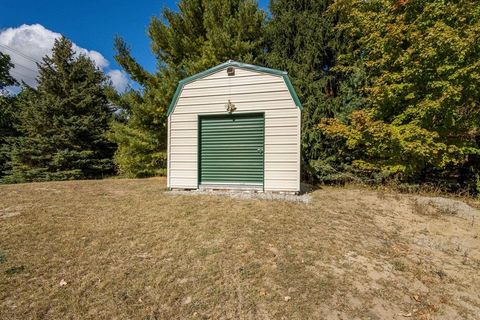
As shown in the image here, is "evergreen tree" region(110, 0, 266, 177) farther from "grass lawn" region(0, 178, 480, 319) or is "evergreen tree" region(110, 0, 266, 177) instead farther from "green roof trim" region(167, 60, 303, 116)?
"grass lawn" region(0, 178, 480, 319)

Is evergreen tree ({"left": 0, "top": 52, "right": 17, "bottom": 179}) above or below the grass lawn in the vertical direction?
above

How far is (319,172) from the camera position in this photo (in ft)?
27.1

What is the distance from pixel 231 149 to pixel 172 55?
7.39 meters

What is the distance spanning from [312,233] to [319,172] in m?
4.81

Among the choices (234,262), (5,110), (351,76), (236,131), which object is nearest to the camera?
(234,262)

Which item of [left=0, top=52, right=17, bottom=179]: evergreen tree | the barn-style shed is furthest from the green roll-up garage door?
[left=0, top=52, right=17, bottom=179]: evergreen tree

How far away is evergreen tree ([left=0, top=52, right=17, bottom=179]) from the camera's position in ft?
49.8

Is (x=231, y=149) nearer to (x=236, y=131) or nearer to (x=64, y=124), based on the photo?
(x=236, y=131)

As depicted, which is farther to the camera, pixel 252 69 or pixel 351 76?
pixel 351 76

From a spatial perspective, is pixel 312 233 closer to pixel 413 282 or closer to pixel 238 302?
pixel 413 282

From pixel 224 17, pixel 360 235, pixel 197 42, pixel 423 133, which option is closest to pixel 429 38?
pixel 423 133

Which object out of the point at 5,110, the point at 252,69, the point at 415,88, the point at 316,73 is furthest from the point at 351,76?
the point at 5,110

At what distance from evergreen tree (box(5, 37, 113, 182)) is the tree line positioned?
3.05ft

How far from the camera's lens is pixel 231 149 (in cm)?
623
